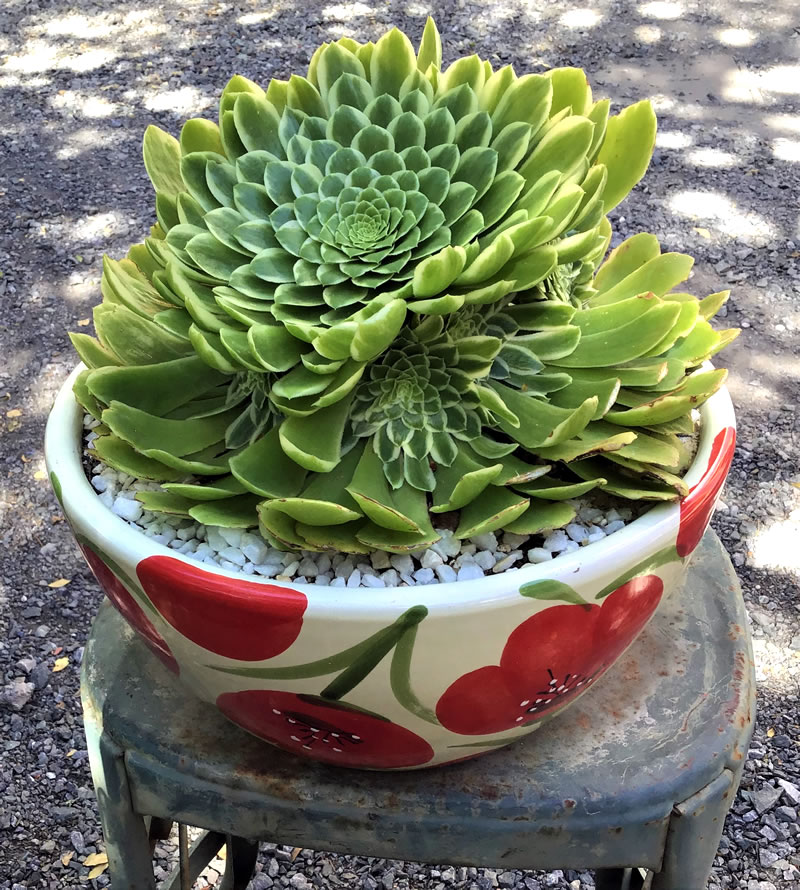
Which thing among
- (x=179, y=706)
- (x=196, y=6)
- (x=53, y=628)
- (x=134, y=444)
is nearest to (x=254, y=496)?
(x=134, y=444)

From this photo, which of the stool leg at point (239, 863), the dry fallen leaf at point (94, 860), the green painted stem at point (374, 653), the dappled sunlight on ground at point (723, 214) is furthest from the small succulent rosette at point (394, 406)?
the dappled sunlight on ground at point (723, 214)

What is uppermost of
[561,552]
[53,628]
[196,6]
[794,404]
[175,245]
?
[175,245]

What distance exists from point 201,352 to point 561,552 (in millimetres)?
214

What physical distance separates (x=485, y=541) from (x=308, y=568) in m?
0.10

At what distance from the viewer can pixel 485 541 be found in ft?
1.73

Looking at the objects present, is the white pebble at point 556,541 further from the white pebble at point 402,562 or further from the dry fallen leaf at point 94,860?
the dry fallen leaf at point 94,860

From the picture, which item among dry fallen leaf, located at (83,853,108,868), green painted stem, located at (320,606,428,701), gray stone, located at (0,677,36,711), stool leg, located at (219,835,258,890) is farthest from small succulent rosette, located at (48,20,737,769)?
gray stone, located at (0,677,36,711)

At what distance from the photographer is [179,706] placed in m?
0.66

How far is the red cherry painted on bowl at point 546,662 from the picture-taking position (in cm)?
50

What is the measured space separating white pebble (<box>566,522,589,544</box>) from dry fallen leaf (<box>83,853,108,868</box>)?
0.88m

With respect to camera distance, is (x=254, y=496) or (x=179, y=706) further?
(x=179, y=706)

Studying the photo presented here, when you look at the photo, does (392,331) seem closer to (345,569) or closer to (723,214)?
(345,569)

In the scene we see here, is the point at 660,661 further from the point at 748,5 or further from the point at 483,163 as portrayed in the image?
the point at 748,5

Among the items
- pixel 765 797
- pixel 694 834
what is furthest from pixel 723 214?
pixel 694 834
